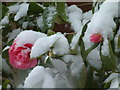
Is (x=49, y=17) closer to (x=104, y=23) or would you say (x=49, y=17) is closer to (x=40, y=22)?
(x=40, y=22)

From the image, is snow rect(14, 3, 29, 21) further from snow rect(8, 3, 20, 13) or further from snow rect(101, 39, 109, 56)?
snow rect(101, 39, 109, 56)

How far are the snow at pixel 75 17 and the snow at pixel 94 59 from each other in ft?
0.57

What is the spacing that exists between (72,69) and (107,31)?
0.12 meters

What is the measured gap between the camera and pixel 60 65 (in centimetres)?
67

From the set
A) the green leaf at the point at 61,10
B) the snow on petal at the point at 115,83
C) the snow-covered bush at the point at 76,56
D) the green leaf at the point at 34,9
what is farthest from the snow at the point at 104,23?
the green leaf at the point at 34,9

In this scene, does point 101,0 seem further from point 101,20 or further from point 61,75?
point 61,75

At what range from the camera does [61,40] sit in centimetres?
70

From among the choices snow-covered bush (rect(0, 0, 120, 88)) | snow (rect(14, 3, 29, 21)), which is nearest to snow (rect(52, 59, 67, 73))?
snow-covered bush (rect(0, 0, 120, 88))

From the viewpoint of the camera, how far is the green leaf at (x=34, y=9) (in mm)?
1010

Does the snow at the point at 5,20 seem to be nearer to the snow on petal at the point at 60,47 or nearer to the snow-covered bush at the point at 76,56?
the snow-covered bush at the point at 76,56

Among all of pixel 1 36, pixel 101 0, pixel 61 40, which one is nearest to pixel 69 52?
pixel 61 40

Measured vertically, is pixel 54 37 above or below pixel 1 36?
above

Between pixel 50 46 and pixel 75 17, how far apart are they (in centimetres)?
30

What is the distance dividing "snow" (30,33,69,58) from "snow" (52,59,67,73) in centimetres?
2
